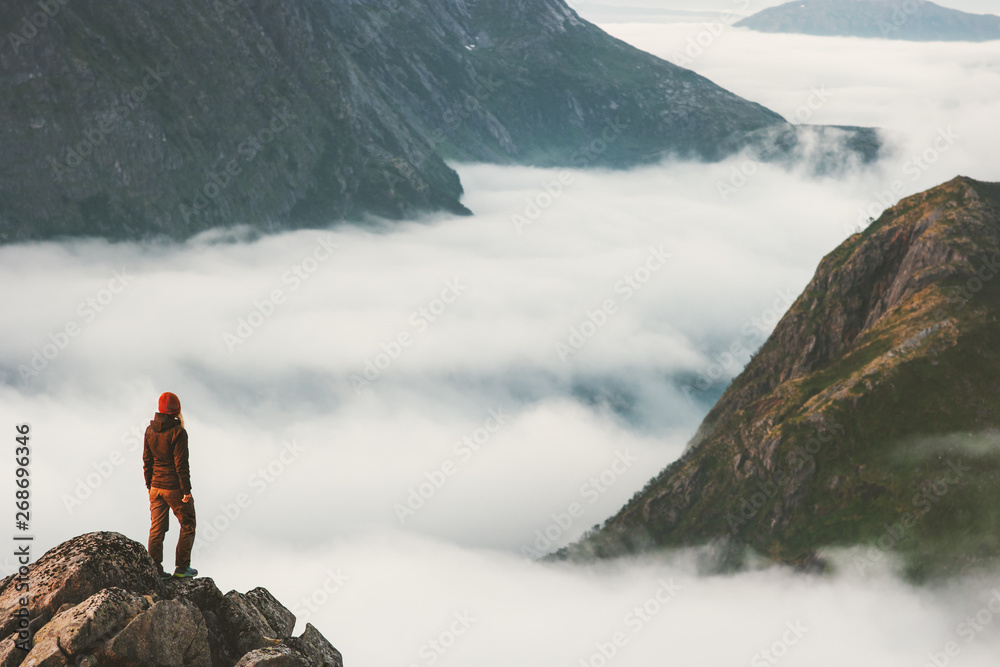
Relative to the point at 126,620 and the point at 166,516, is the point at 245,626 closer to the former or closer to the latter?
the point at 126,620

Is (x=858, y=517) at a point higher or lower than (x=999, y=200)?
lower

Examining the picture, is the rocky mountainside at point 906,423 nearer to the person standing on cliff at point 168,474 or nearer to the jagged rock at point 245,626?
the jagged rock at point 245,626

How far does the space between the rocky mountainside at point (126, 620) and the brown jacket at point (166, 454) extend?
3415 mm

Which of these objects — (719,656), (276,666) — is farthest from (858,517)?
(276,666)

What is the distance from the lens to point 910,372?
170000 mm

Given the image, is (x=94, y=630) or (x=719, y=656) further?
(x=719, y=656)

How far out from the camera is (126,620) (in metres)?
33.1

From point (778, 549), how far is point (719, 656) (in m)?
36.3

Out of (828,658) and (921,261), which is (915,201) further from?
(828,658)

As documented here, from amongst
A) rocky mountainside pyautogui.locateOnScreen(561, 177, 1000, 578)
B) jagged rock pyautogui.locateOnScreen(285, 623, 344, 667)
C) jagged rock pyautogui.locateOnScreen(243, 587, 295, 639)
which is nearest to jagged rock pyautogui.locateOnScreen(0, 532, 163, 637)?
jagged rock pyautogui.locateOnScreen(243, 587, 295, 639)

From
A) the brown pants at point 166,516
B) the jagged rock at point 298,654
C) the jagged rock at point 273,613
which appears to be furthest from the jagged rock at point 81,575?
the jagged rock at point 298,654

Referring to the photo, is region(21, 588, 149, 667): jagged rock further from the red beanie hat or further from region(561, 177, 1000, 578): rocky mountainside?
Result: region(561, 177, 1000, 578): rocky mountainside

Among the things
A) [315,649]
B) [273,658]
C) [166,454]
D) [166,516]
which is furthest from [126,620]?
[315,649]

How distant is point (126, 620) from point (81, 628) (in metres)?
1.79
